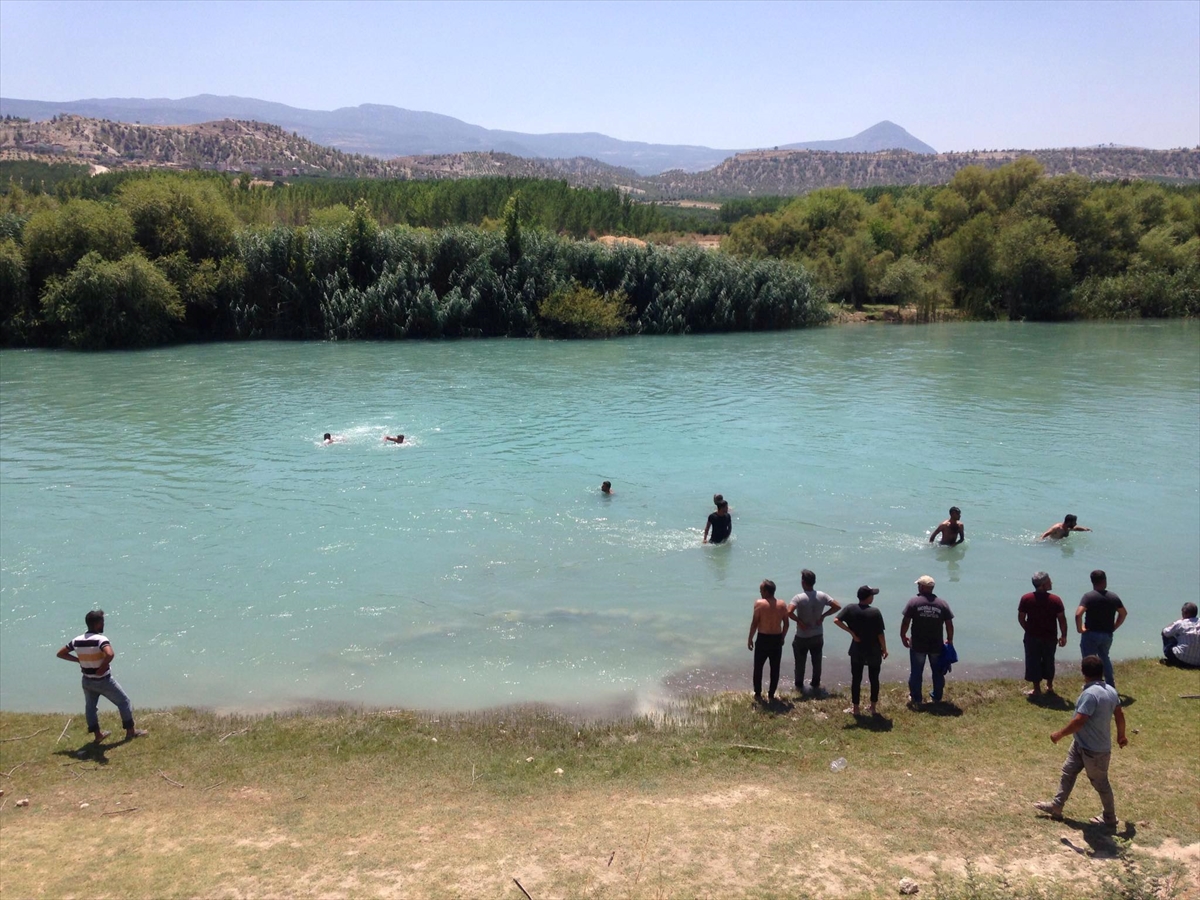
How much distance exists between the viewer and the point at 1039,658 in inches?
495

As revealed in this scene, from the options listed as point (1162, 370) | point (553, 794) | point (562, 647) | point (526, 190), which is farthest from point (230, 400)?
point (526, 190)

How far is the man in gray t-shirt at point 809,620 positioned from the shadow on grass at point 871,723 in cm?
100

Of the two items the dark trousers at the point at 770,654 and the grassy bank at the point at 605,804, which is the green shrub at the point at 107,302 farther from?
the dark trousers at the point at 770,654

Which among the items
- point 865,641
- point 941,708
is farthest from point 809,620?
point 941,708

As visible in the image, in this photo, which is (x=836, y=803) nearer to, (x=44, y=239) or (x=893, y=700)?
(x=893, y=700)

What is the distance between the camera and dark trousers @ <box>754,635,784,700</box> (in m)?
12.5

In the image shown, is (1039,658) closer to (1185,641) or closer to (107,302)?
(1185,641)

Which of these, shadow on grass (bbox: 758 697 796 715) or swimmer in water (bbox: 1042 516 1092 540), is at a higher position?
swimmer in water (bbox: 1042 516 1092 540)

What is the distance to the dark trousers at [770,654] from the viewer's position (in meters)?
12.5

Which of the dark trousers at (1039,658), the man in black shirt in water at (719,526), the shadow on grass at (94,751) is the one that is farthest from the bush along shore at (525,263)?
the dark trousers at (1039,658)

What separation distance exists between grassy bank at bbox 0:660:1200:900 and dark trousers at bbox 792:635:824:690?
50 centimetres

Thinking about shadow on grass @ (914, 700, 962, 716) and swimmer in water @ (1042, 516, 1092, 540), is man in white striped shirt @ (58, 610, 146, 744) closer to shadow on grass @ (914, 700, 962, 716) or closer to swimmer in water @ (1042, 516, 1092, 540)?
shadow on grass @ (914, 700, 962, 716)

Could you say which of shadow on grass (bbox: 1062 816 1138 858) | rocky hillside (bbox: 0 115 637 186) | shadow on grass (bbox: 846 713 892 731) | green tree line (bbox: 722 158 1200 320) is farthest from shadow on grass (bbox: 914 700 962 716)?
rocky hillside (bbox: 0 115 637 186)

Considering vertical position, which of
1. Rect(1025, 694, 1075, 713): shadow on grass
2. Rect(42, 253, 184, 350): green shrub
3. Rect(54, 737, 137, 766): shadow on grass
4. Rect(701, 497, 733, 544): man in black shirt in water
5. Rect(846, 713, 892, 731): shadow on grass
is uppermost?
Rect(42, 253, 184, 350): green shrub
